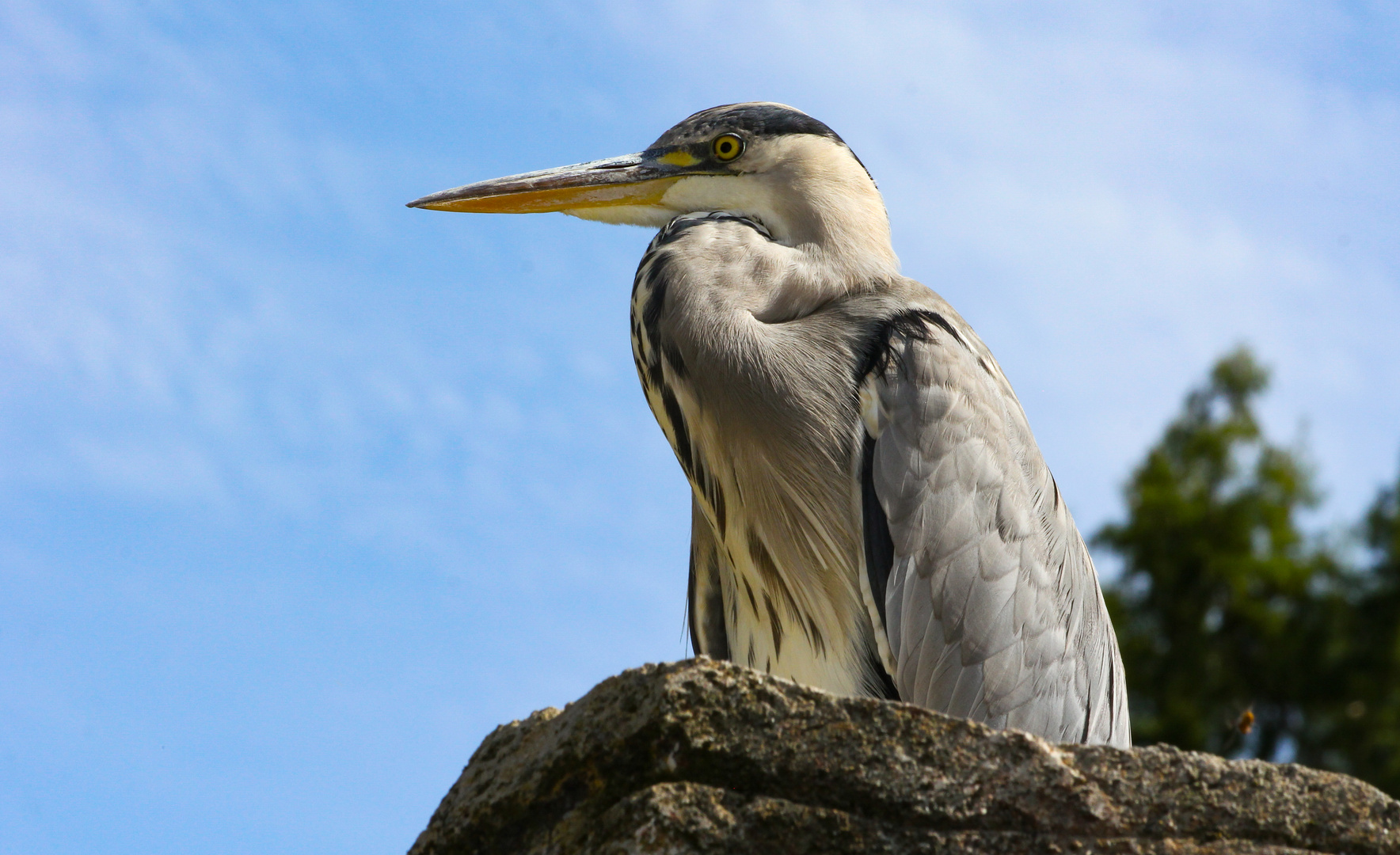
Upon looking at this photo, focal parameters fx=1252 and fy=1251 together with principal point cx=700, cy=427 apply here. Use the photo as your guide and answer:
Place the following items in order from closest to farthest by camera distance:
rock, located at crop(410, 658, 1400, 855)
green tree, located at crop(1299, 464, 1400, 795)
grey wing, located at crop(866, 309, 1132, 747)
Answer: rock, located at crop(410, 658, 1400, 855)
grey wing, located at crop(866, 309, 1132, 747)
green tree, located at crop(1299, 464, 1400, 795)

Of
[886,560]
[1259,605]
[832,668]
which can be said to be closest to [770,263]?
[886,560]

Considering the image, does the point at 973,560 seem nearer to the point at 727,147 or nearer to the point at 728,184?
the point at 728,184

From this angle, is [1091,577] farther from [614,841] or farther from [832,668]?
[614,841]

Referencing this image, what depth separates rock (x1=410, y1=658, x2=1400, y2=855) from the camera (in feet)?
4.80

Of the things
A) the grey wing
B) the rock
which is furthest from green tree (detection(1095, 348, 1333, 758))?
the rock

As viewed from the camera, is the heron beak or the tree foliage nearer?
the heron beak

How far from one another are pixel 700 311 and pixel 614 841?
2429mm

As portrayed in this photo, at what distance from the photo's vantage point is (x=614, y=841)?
57.6 inches

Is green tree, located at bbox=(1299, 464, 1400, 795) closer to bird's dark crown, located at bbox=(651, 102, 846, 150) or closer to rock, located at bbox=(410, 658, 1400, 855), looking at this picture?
bird's dark crown, located at bbox=(651, 102, 846, 150)

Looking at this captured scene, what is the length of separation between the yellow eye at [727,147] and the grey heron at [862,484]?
1.05ft

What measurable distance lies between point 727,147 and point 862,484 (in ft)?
4.65

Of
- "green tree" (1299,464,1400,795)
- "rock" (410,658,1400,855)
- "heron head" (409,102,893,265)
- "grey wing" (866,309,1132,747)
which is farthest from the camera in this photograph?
"green tree" (1299,464,1400,795)

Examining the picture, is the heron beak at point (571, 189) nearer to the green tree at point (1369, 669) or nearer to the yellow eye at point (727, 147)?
the yellow eye at point (727, 147)

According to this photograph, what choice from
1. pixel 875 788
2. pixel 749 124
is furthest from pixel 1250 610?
pixel 875 788
